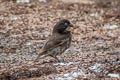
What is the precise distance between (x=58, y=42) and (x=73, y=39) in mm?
2255

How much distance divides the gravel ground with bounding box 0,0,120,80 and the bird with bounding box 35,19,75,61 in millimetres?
250

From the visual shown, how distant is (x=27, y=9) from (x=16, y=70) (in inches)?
221

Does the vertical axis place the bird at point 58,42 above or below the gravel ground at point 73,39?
above

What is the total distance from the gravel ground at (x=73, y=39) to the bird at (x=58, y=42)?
25 centimetres

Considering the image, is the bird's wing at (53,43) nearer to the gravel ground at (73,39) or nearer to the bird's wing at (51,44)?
the bird's wing at (51,44)

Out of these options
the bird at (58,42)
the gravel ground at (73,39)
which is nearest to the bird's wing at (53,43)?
the bird at (58,42)

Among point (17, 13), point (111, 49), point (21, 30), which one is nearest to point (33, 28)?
point (21, 30)

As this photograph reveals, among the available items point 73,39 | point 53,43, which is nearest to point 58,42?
point 53,43

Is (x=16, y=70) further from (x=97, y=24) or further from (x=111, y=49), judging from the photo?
(x=97, y=24)

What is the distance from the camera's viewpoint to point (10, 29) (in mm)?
11055

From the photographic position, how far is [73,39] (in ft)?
34.1

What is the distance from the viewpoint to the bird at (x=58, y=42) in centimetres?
797

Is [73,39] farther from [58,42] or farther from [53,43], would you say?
[53,43]

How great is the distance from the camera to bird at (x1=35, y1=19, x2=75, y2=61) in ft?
26.2
